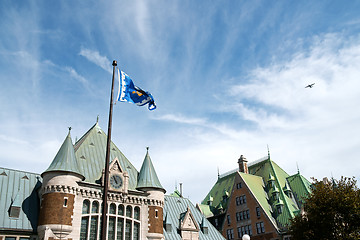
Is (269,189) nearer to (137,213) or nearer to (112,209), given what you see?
(137,213)

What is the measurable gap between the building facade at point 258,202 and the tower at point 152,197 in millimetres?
23392

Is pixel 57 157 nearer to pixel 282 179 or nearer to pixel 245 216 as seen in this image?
pixel 245 216

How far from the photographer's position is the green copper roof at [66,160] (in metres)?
34.7

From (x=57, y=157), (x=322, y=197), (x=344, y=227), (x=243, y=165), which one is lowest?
(x=344, y=227)

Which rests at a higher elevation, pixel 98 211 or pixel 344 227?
pixel 98 211

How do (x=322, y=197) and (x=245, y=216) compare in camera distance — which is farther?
(x=245, y=216)

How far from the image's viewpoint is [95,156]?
40438 millimetres

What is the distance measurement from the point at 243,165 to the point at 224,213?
37.7 ft

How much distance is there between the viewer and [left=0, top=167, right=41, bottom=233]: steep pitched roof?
33.0 metres

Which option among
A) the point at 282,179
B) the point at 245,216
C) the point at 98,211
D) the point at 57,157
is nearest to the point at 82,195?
the point at 98,211

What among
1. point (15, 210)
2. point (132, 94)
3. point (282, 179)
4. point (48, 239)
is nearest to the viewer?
point (132, 94)

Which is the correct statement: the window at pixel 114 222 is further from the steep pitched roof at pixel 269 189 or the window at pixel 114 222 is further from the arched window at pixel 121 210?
the steep pitched roof at pixel 269 189

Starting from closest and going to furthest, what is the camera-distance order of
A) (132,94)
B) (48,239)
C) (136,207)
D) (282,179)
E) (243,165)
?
1. (132,94)
2. (48,239)
3. (136,207)
4. (282,179)
5. (243,165)

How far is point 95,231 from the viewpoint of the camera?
34.8m
